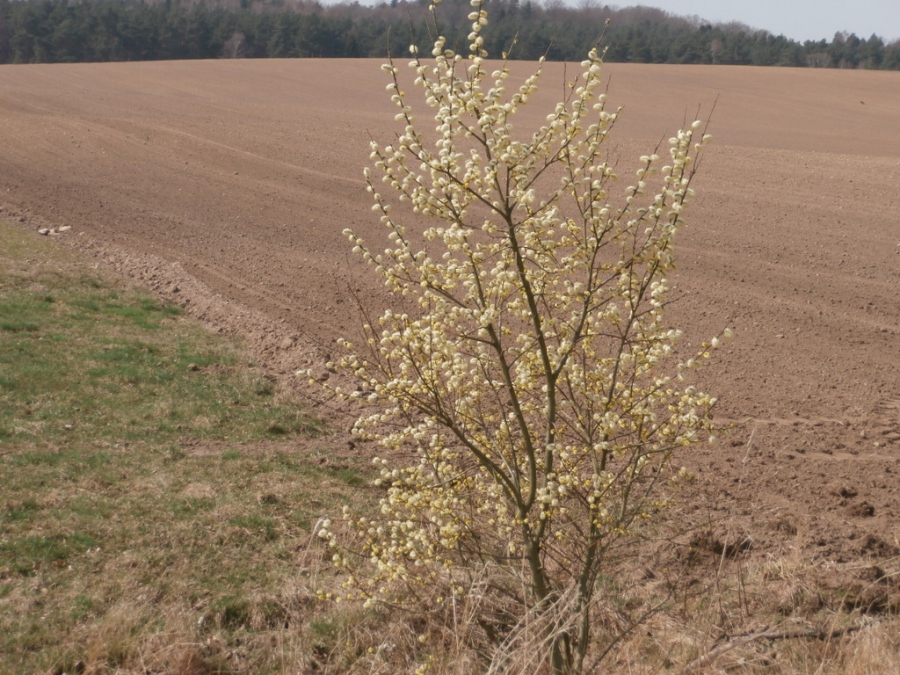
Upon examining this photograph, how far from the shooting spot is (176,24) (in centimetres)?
6253

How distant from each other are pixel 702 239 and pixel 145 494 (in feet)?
40.5

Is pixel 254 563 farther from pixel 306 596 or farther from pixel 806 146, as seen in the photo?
pixel 806 146

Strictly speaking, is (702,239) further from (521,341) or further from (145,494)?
(521,341)

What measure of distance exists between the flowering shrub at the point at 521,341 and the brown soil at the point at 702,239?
133 centimetres

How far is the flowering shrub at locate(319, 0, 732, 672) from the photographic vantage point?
386cm

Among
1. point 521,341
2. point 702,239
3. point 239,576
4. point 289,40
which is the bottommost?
point 239,576

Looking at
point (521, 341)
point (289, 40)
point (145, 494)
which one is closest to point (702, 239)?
point (145, 494)

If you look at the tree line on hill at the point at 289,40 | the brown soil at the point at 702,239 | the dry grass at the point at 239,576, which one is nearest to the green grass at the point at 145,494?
the dry grass at the point at 239,576

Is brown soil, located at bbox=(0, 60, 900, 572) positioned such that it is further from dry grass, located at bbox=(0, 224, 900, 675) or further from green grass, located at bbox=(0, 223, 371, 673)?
green grass, located at bbox=(0, 223, 371, 673)

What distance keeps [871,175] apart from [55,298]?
19.3 m

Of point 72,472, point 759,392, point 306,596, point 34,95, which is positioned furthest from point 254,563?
point 34,95

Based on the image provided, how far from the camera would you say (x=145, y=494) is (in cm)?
700

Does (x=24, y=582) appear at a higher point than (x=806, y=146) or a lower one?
lower

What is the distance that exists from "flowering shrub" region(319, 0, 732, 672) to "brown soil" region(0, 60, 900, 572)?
1.33 m
